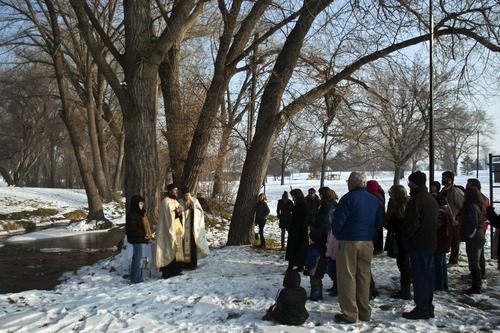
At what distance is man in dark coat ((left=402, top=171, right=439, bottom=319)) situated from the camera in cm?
565

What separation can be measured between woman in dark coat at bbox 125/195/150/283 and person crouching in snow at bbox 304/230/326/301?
359 centimetres

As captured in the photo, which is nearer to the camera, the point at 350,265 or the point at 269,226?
the point at 350,265

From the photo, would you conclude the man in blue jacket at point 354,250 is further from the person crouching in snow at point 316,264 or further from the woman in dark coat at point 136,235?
the woman in dark coat at point 136,235

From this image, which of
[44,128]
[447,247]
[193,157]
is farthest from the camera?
[44,128]

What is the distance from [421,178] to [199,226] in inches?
201

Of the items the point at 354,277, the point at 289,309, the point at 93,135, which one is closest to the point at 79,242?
the point at 93,135

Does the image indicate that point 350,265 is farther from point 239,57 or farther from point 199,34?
point 199,34

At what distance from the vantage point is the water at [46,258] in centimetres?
951

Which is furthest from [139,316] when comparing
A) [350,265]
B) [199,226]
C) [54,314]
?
[199,226]

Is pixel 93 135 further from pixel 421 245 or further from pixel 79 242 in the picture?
pixel 421 245

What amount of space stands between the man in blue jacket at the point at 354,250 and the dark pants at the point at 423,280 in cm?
66

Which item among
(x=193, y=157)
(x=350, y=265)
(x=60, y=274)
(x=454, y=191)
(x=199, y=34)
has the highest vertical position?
(x=199, y=34)

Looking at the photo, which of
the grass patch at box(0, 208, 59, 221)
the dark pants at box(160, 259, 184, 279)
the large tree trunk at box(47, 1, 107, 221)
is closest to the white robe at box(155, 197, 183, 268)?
the dark pants at box(160, 259, 184, 279)

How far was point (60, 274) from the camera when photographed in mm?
10320
